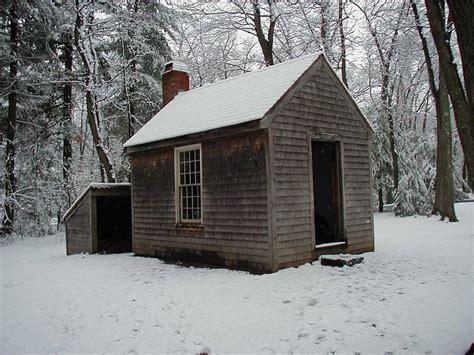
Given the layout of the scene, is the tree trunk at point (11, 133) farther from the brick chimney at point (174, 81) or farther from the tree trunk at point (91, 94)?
the brick chimney at point (174, 81)

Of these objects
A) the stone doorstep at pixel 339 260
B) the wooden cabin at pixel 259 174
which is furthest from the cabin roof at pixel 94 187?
the stone doorstep at pixel 339 260

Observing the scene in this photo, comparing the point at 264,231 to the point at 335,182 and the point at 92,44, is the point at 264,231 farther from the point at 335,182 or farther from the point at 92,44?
the point at 92,44

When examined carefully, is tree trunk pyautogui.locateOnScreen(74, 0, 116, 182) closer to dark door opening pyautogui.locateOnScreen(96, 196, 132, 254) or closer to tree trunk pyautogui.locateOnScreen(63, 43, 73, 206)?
tree trunk pyautogui.locateOnScreen(63, 43, 73, 206)

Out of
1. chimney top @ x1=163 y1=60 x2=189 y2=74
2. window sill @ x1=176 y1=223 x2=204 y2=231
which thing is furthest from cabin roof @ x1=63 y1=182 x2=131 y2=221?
chimney top @ x1=163 y1=60 x2=189 y2=74

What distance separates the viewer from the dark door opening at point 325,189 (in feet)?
34.4

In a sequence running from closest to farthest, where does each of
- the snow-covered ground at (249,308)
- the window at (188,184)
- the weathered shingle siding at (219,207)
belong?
1. the snow-covered ground at (249,308)
2. the weathered shingle siding at (219,207)
3. the window at (188,184)

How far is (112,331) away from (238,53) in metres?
21.8

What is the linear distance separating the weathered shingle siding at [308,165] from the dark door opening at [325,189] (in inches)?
15.1

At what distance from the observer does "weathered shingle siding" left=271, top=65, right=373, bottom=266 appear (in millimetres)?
8664

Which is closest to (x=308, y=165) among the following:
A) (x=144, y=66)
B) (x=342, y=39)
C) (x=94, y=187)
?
(x=94, y=187)

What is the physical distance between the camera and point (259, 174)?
338 inches

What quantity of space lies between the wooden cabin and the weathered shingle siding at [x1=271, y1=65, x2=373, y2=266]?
0.08ft

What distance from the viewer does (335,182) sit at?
10320 mm

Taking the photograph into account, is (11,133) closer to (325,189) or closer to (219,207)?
(219,207)
